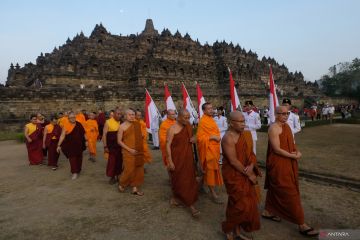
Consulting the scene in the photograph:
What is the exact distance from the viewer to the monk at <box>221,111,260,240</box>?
346 centimetres

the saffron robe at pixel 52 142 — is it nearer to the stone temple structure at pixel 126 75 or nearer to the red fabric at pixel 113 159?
the red fabric at pixel 113 159

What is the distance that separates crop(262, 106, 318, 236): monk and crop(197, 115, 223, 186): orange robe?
1240 millimetres

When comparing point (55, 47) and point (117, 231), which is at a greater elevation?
point (55, 47)

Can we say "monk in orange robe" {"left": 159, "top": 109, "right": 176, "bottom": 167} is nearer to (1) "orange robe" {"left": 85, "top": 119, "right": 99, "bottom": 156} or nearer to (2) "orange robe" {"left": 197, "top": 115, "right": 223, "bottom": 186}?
(2) "orange robe" {"left": 197, "top": 115, "right": 223, "bottom": 186}

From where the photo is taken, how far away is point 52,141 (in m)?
8.98

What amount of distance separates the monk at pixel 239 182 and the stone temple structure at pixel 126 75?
68.0ft

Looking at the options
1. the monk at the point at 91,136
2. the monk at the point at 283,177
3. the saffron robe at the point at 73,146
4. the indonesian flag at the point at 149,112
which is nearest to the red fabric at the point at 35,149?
the monk at the point at 91,136

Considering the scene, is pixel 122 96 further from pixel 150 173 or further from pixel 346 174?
pixel 346 174

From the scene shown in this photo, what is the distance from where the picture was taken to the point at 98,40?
4044 centimetres

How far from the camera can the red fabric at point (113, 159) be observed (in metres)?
6.55

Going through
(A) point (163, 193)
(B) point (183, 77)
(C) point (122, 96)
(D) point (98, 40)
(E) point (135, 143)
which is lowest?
(A) point (163, 193)

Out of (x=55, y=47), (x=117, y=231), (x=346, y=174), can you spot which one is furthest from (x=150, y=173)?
(x=55, y=47)

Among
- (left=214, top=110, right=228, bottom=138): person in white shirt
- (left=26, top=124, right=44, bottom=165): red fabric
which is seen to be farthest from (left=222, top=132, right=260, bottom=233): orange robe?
(left=26, top=124, right=44, bottom=165): red fabric

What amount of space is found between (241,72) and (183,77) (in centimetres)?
1167
